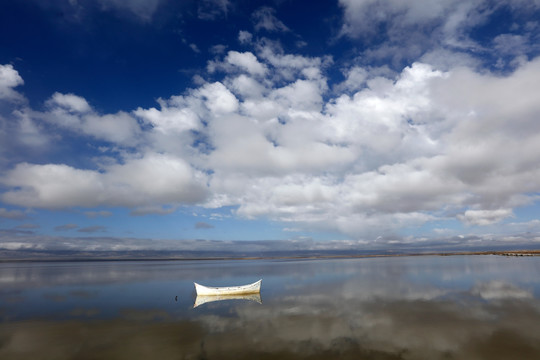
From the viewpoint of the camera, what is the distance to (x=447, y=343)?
18438mm

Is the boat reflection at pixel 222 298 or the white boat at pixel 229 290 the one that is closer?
the boat reflection at pixel 222 298

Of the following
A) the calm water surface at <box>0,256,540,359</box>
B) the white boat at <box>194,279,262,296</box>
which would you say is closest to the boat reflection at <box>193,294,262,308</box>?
the white boat at <box>194,279,262,296</box>

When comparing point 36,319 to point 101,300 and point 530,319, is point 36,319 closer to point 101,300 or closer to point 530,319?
point 101,300

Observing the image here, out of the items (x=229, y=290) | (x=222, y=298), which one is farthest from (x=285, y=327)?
(x=229, y=290)

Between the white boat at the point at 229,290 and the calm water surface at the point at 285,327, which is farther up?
the white boat at the point at 229,290

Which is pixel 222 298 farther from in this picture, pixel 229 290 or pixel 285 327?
pixel 285 327

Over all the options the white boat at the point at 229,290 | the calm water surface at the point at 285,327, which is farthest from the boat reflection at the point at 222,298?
the calm water surface at the point at 285,327

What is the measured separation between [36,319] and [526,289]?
56426mm

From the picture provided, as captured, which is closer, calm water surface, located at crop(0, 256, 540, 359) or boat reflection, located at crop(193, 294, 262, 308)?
calm water surface, located at crop(0, 256, 540, 359)

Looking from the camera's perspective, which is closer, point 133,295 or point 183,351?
point 183,351

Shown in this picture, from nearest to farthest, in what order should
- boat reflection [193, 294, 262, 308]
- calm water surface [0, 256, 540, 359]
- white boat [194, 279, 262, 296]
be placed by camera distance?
1. calm water surface [0, 256, 540, 359]
2. boat reflection [193, 294, 262, 308]
3. white boat [194, 279, 262, 296]

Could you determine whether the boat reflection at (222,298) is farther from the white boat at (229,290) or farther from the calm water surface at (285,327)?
the calm water surface at (285,327)

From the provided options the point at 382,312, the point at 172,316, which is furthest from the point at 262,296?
the point at 382,312

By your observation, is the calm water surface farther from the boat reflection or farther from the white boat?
the white boat
